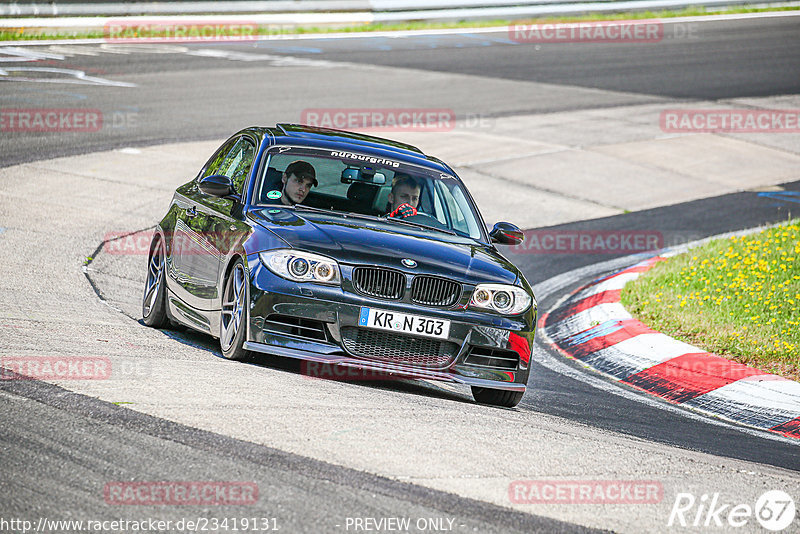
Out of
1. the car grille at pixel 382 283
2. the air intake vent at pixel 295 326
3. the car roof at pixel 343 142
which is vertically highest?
the car roof at pixel 343 142

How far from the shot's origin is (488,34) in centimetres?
3167

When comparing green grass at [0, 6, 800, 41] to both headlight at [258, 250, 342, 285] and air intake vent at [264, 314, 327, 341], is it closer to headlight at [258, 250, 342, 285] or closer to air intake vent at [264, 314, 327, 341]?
headlight at [258, 250, 342, 285]

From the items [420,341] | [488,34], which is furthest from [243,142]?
[488,34]

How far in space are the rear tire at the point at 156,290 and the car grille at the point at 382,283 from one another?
7.07 feet

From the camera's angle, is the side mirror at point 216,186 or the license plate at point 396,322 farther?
the side mirror at point 216,186

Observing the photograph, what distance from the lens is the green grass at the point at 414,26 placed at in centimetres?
2522

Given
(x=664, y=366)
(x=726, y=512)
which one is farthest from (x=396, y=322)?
(x=664, y=366)

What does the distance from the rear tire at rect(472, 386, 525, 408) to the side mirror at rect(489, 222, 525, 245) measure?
1.27 m

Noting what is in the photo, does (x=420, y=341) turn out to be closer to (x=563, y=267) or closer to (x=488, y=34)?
(x=563, y=267)

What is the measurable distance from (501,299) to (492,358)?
1.22 ft

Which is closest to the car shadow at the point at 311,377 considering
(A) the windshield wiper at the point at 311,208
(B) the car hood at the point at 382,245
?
(B) the car hood at the point at 382,245

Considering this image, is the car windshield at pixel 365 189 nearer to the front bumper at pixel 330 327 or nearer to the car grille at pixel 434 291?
the car grille at pixel 434 291

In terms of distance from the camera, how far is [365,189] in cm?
811

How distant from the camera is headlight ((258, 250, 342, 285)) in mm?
6801
